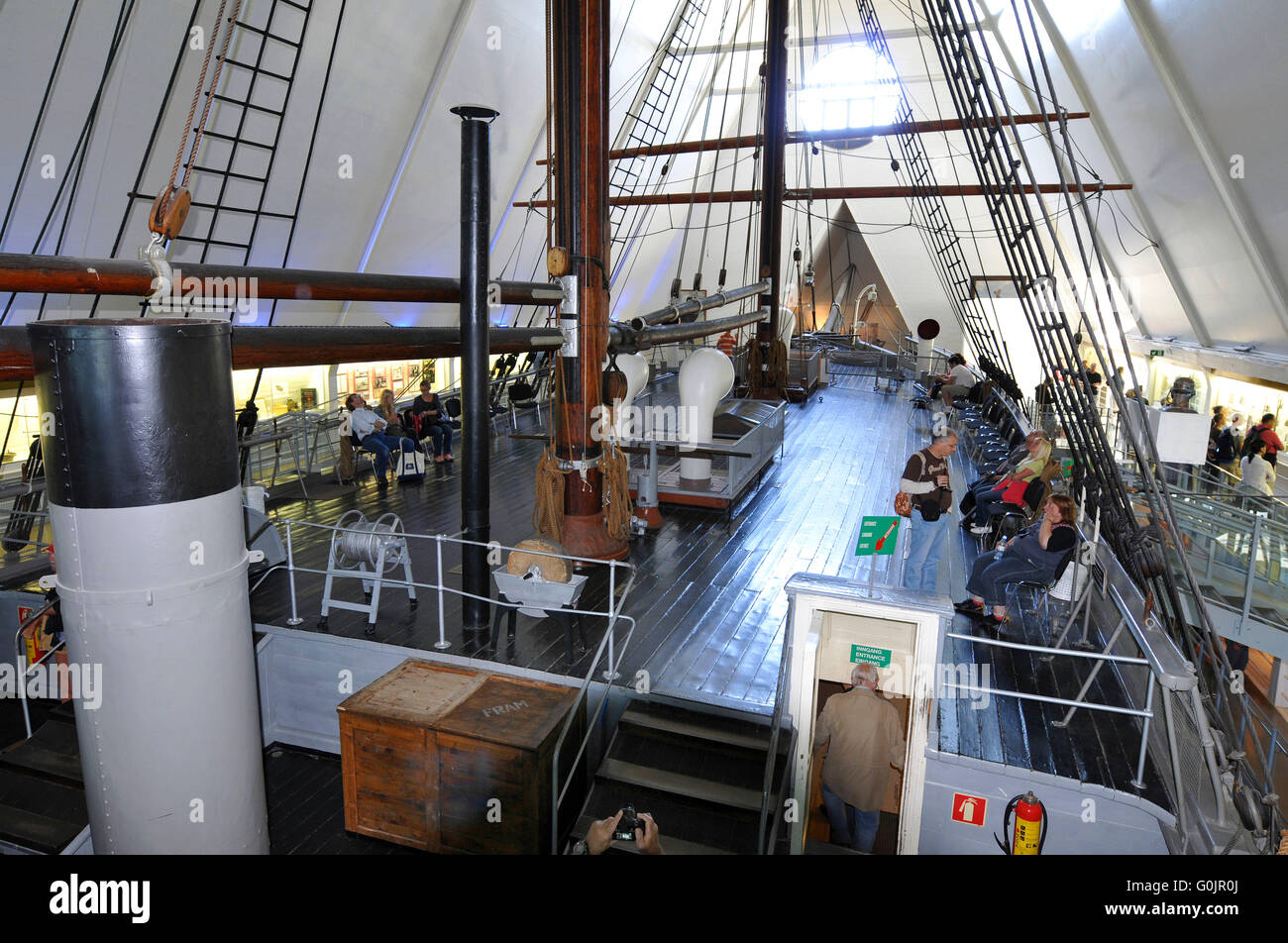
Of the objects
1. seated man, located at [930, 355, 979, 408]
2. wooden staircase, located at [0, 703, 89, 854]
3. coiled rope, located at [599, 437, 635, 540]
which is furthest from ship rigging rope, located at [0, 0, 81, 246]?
seated man, located at [930, 355, 979, 408]

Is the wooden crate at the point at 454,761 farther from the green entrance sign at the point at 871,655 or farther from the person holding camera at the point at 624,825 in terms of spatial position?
the green entrance sign at the point at 871,655

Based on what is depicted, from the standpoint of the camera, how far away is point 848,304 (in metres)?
30.1

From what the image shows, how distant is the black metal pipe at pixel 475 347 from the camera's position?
5.73 meters

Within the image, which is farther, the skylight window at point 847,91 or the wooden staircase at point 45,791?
the skylight window at point 847,91

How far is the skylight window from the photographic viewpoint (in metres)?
22.7

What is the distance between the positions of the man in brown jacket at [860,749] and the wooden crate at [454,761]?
161 centimetres

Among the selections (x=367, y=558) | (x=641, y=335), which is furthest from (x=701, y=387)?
(x=367, y=558)

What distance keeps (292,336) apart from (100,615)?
2.17 metres

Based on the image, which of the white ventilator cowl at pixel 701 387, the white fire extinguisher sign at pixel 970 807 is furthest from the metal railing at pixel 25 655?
the white fire extinguisher sign at pixel 970 807

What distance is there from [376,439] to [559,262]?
481cm

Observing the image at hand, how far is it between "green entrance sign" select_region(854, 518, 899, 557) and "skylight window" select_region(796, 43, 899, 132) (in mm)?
Answer: 20540

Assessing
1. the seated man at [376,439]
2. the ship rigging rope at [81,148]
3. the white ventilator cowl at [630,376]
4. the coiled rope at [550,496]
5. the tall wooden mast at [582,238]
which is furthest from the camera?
the seated man at [376,439]
